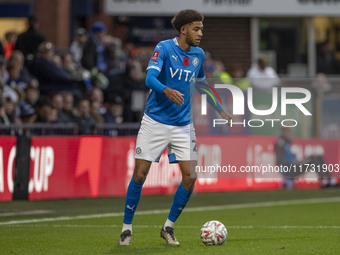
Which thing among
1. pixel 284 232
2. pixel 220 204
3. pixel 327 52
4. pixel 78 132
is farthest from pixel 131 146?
pixel 327 52

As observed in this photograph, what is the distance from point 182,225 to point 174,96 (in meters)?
3.41

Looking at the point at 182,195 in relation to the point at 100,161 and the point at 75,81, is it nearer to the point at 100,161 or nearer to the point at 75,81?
the point at 100,161

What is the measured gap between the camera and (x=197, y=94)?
10.2 meters

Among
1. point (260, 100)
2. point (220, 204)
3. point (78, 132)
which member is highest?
point (260, 100)

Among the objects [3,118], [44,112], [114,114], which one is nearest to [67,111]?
[44,112]

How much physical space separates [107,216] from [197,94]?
3579mm

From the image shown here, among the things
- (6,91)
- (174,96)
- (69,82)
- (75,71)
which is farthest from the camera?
(75,71)

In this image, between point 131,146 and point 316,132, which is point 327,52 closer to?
point 316,132

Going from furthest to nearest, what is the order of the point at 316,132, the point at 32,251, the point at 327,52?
the point at 327,52
the point at 316,132
the point at 32,251

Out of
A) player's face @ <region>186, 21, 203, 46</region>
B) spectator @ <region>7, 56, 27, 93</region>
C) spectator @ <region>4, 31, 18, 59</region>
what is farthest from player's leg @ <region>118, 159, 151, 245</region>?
spectator @ <region>4, 31, 18, 59</region>

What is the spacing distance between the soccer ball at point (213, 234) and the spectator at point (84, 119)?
7.26 metres

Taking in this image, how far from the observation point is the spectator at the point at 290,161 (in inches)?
430

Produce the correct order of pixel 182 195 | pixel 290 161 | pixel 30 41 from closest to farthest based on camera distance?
1. pixel 182 195
2. pixel 290 161
3. pixel 30 41

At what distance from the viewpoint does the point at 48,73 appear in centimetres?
1862
